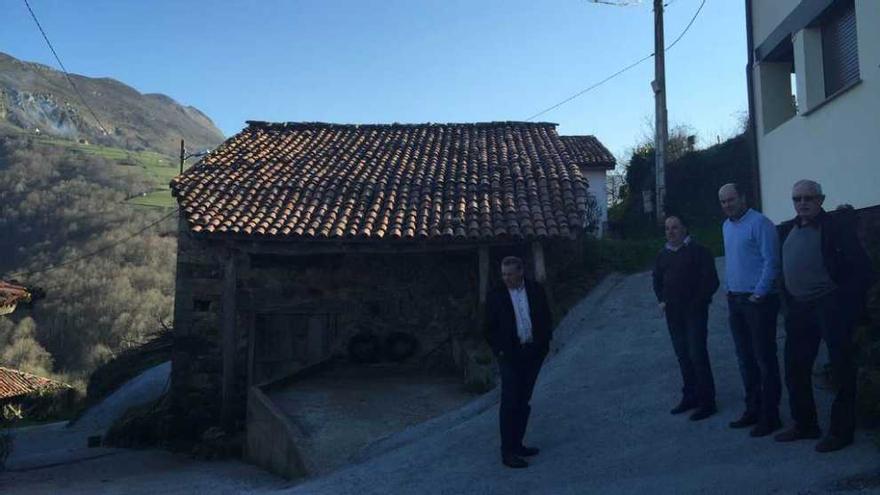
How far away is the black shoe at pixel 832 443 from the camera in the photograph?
4312 millimetres

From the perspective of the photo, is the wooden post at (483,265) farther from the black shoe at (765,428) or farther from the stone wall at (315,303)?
the black shoe at (765,428)

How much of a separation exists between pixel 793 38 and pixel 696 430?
5.23 meters

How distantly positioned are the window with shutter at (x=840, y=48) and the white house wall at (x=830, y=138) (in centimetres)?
22

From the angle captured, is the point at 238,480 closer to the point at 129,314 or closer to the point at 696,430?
the point at 696,430

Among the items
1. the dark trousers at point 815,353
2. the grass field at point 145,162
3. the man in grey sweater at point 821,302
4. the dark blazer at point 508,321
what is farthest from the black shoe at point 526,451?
the grass field at point 145,162

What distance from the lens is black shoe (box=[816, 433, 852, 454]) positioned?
431 centimetres

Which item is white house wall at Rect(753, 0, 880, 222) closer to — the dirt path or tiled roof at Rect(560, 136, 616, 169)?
the dirt path

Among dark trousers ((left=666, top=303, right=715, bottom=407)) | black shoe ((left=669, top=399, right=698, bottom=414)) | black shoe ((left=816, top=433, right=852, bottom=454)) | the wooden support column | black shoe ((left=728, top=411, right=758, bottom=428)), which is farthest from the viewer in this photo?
the wooden support column

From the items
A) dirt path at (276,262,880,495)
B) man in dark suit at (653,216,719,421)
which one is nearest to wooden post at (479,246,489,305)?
dirt path at (276,262,880,495)

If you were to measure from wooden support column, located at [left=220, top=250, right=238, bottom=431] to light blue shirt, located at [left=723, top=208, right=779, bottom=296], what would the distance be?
7.93m

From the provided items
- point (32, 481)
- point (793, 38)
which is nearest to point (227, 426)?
point (32, 481)

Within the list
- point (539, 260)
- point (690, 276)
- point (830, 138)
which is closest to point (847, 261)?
point (690, 276)

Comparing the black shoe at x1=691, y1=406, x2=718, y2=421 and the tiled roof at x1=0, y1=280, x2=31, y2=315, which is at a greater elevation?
the tiled roof at x1=0, y1=280, x2=31, y2=315

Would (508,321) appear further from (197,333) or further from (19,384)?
(19,384)
